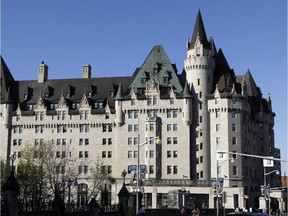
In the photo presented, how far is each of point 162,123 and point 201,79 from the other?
11516mm

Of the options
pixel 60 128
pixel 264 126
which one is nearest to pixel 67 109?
pixel 60 128

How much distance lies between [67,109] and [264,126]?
42.4m

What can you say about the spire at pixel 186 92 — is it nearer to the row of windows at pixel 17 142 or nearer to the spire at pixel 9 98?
the row of windows at pixel 17 142

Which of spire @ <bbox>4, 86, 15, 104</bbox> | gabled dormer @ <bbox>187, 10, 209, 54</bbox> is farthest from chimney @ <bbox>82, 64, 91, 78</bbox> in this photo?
gabled dormer @ <bbox>187, 10, 209, 54</bbox>

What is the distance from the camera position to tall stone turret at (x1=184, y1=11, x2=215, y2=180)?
97.2 metres

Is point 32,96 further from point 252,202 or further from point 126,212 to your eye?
point 126,212

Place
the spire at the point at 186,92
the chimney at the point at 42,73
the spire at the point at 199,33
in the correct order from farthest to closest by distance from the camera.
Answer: the chimney at the point at 42,73 < the spire at the point at 199,33 < the spire at the point at 186,92

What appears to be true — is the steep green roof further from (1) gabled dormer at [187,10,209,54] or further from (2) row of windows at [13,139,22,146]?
(2) row of windows at [13,139,22,146]

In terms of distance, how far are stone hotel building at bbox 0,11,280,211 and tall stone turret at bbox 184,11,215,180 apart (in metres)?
0.19

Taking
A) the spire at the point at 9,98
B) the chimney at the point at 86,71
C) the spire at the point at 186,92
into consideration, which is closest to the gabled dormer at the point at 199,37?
the spire at the point at 186,92

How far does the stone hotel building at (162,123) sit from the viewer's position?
95.7 meters

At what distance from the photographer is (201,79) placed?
99875 millimetres

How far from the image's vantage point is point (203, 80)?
9988 cm

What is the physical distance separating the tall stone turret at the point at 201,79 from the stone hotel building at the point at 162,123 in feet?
0.63
